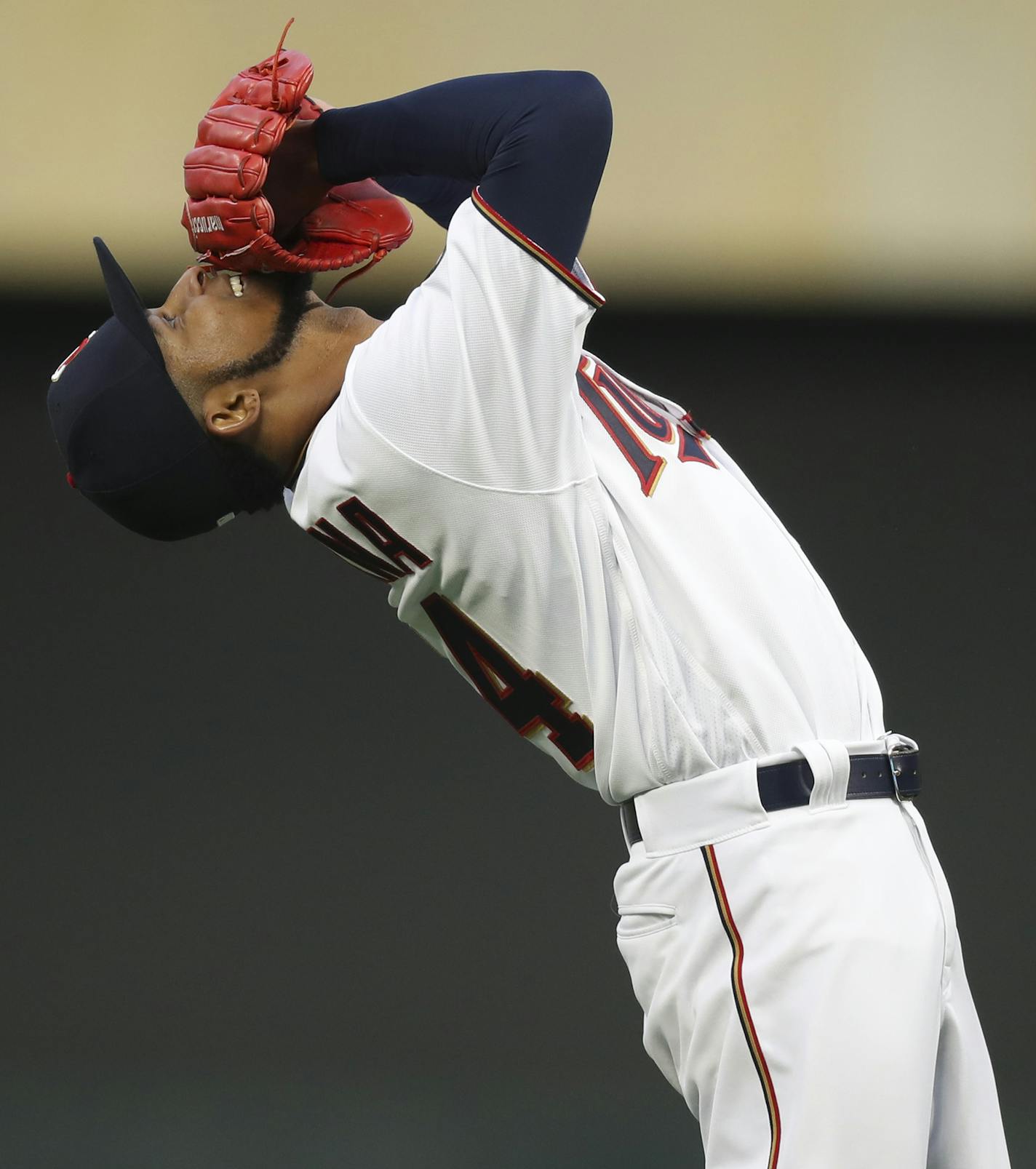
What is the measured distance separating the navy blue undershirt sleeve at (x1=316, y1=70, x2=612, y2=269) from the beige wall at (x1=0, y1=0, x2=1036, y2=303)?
226 centimetres

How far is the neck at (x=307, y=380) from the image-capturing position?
69.6 inches

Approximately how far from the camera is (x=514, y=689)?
1.77 meters

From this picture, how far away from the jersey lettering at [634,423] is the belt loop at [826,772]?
36 centimetres

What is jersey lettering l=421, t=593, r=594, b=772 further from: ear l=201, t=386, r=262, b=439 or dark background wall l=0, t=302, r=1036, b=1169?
dark background wall l=0, t=302, r=1036, b=1169

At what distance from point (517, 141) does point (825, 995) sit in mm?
1004

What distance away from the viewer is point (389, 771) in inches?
164

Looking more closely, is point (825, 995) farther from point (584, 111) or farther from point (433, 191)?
point (433, 191)

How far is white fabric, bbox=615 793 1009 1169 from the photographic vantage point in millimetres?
1465

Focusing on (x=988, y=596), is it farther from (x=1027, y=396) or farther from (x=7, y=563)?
(x=7, y=563)

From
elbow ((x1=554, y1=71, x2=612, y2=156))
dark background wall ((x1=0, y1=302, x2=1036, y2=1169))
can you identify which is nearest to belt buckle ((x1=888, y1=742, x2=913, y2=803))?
elbow ((x1=554, y1=71, x2=612, y2=156))

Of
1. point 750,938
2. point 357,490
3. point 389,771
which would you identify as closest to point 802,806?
point 750,938

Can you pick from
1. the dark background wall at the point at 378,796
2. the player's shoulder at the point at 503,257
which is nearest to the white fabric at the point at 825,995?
the player's shoulder at the point at 503,257

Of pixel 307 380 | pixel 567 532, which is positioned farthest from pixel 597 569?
pixel 307 380

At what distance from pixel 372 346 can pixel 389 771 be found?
273 centimetres
